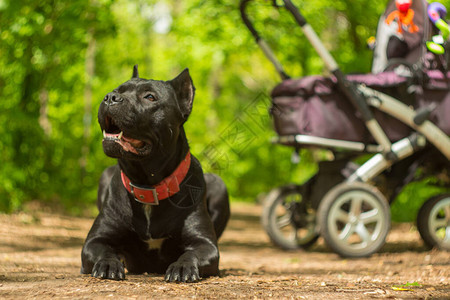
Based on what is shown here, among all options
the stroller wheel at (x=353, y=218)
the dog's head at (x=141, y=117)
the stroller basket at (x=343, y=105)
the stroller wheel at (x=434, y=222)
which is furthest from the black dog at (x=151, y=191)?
the stroller wheel at (x=434, y=222)

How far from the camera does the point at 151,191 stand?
303 cm

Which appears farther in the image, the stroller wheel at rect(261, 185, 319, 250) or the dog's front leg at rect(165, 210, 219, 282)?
the stroller wheel at rect(261, 185, 319, 250)

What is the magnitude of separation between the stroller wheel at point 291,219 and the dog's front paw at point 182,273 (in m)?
3.12

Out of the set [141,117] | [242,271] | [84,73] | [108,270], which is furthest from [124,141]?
[84,73]

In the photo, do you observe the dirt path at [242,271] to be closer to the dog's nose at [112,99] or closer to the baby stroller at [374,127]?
the baby stroller at [374,127]

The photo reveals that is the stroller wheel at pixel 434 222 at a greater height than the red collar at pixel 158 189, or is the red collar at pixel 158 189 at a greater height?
the red collar at pixel 158 189

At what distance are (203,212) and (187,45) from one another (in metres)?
7.86

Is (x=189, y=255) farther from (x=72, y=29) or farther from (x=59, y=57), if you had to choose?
(x=59, y=57)

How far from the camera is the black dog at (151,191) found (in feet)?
9.43

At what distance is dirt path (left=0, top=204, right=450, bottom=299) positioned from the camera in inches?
96.3

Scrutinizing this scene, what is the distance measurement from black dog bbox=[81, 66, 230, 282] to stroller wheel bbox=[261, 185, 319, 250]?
262 centimetres

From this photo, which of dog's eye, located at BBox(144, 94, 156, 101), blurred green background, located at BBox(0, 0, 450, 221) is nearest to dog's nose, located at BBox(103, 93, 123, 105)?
dog's eye, located at BBox(144, 94, 156, 101)

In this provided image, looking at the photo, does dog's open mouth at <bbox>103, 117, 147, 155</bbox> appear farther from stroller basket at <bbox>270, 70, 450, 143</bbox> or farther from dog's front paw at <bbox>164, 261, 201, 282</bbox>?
stroller basket at <bbox>270, 70, 450, 143</bbox>

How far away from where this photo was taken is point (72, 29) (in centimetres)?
630
